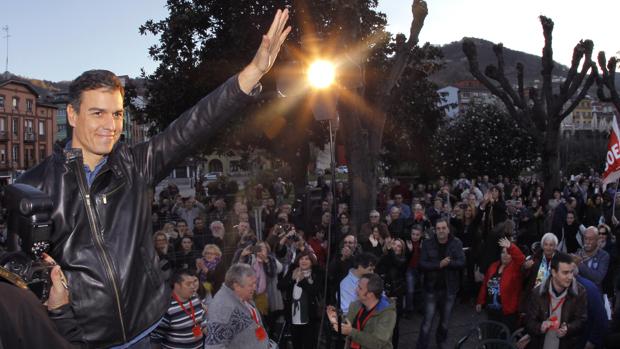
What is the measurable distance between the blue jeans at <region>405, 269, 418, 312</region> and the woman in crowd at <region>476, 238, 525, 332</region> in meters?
2.11

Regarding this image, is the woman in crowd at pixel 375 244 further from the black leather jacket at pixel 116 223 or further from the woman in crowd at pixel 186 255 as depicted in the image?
the black leather jacket at pixel 116 223

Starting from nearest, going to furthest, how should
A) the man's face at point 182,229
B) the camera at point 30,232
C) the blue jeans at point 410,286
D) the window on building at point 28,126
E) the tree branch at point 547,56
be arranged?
the camera at point 30,232 → the blue jeans at point 410,286 → the man's face at point 182,229 → the tree branch at point 547,56 → the window on building at point 28,126

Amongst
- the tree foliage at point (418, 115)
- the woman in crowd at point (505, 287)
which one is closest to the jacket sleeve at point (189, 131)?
the woman in crowd at point (505, 287)

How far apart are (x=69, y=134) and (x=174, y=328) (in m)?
3.38

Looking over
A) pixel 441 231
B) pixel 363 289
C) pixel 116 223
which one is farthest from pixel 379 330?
pixel 116 223

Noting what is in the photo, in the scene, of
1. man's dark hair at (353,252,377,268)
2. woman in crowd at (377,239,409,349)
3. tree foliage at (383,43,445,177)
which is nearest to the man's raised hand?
man's dark hair at (353,252,377,268)

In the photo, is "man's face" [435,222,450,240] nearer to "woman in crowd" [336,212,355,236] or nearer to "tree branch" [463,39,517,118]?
"woman in crowd" [336,212,355,236]

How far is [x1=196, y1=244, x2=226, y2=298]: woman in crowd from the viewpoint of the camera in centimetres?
773

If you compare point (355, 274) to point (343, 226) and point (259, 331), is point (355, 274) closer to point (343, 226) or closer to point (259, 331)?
point (259, 331)

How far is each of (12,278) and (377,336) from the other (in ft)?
14.5

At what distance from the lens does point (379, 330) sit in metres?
5.55

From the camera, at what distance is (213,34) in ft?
74.3

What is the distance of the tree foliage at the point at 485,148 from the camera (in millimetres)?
33406

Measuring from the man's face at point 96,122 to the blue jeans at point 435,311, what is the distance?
671cm
